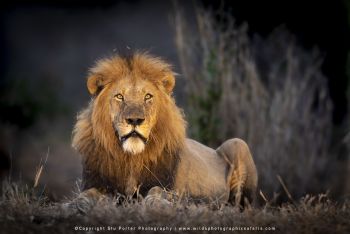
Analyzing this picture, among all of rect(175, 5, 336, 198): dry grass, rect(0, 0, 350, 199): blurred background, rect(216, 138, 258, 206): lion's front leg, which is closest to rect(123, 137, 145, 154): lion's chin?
rect(216, 138, 258, 206): lion's front leg

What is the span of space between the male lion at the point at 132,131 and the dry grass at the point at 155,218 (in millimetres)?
771

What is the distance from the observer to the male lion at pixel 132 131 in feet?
26.5

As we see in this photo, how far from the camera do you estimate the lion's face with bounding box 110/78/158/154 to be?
26.0ft

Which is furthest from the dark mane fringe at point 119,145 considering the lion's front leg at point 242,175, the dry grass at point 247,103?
the dry grass at point 247,103

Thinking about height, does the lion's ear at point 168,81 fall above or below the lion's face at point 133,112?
above

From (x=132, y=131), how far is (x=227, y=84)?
590 cm

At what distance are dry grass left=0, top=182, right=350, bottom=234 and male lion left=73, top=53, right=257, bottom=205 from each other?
77cm

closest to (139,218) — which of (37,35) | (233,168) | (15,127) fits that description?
(233,168)

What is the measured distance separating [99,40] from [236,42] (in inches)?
281

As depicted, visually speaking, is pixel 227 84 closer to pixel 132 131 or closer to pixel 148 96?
pixel 148 96

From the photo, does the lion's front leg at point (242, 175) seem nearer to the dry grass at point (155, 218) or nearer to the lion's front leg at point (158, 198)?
the lion's front leg at point (158, 198)

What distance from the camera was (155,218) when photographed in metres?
6.98

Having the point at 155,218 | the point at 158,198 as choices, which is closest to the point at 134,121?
the point at 158,198

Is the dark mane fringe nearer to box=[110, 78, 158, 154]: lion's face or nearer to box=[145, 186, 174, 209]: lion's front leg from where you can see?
box=[110, 78, 158, 154]: lion's face
